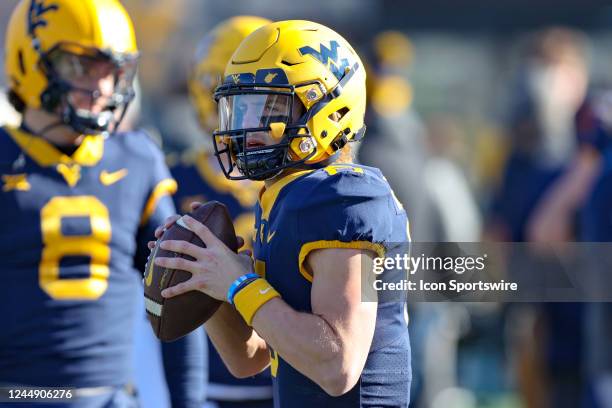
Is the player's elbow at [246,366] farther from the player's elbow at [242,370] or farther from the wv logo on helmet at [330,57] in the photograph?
the wv logo on helmet at [330,57]

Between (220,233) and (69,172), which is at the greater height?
(69,172)

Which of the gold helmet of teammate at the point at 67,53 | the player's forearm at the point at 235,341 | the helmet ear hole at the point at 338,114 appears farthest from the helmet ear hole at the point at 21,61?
the helmet ear hole at the point at 338,114

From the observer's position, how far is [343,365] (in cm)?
278

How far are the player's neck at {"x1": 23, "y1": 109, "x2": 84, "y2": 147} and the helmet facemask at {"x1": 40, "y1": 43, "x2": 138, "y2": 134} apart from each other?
0.02m

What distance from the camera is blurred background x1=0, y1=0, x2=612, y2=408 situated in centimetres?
670

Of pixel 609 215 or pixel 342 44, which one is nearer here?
pixel 342 44

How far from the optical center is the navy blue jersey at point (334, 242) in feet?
9.28

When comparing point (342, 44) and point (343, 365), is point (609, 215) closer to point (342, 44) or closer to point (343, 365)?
point (342, 44)

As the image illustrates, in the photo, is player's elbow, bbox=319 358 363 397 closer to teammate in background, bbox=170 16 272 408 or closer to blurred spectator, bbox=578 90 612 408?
teammate in background, bbox=170 16 272 408

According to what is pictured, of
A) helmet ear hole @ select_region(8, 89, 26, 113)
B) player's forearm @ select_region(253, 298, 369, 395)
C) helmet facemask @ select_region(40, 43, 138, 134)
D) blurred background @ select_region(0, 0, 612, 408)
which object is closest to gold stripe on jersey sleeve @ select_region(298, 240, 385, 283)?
player's forearm @ select_region(253, 298, 369, 395)

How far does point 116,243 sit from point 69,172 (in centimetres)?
28

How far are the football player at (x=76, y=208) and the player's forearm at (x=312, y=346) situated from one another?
3.97 feet

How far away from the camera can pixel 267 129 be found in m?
3.04

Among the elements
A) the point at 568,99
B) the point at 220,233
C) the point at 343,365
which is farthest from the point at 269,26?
the point at 568,99
